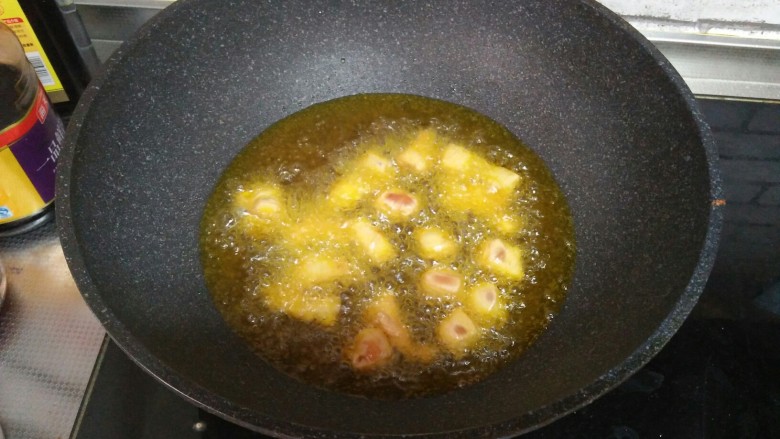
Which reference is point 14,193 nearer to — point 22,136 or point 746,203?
point 22,136

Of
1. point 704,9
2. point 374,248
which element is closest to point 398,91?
point 374,248

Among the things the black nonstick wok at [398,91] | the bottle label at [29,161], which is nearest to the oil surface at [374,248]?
the black nonstick wok at [398,91]

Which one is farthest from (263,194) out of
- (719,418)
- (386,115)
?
(719,418)

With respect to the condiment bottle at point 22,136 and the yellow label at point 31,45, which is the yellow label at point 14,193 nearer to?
the condiment bottle at point 22,136

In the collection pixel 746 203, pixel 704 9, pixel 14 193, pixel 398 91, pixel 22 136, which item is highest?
pixel 704 9

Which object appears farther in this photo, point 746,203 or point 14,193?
point 746,203

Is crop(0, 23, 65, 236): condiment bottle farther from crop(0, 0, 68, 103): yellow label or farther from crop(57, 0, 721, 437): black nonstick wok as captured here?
crop(57, 0, 721, 437): black nonstick wok

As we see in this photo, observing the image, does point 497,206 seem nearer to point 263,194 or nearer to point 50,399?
point 263,194
